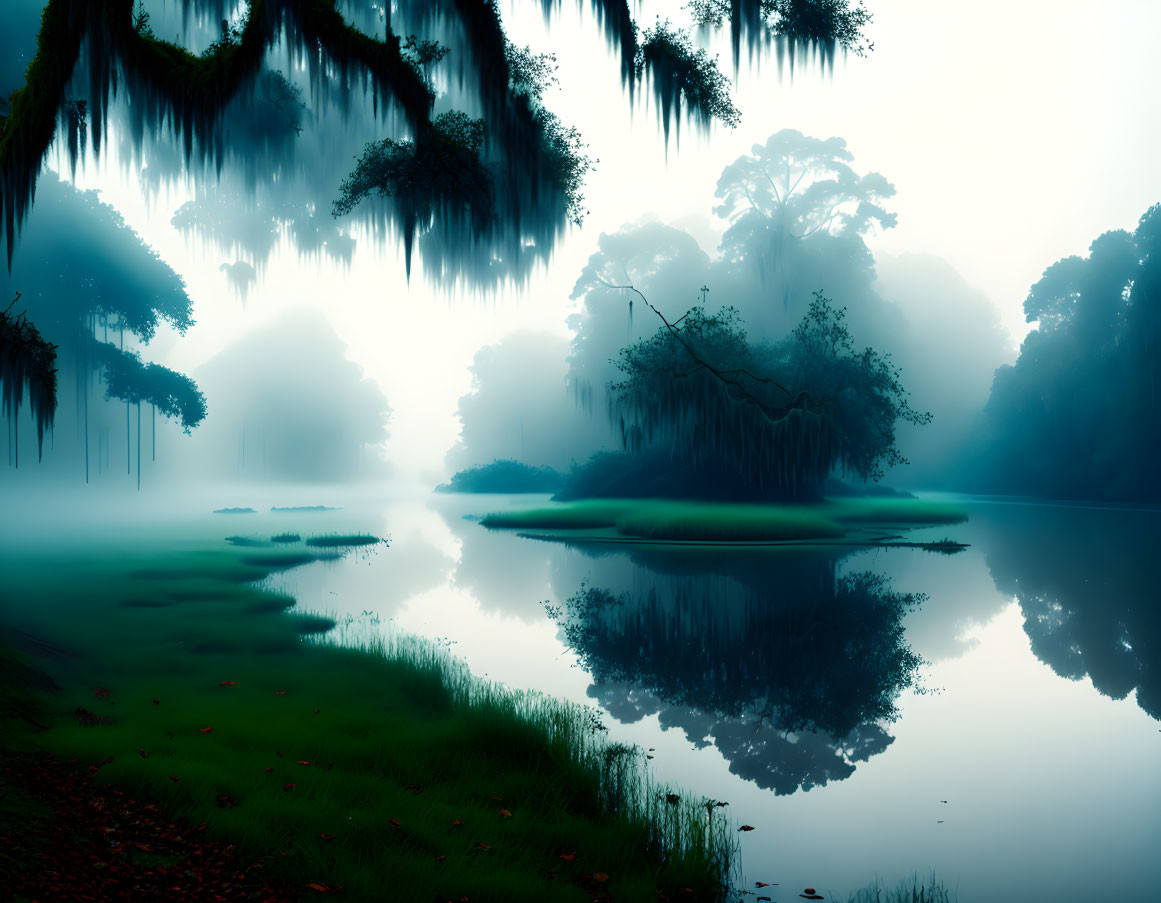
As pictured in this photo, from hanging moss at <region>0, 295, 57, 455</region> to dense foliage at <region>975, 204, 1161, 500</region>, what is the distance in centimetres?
3948

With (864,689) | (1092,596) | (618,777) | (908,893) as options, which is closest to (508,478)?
(1092,596)

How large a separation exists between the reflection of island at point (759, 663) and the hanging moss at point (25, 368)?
→ 5.88 m

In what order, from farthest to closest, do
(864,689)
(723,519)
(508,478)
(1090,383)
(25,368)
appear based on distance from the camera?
(508,478), (1090,383), (723,519), (25,368), (864,689)

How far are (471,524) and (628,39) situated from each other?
19.1 metres

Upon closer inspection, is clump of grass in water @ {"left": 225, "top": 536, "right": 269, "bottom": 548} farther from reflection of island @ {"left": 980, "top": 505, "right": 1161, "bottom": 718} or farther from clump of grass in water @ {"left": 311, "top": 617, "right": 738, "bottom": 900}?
reflection of island @ {"left": 980, "top": 505, "right": 1161, "bottom": 718}

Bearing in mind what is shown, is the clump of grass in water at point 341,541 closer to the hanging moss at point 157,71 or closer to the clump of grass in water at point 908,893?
the hanging moss at point 157,71

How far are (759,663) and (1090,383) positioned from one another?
3746 cm

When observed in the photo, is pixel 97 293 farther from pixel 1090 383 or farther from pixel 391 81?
pixel 1090 383

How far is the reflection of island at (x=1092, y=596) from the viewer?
22.6ft

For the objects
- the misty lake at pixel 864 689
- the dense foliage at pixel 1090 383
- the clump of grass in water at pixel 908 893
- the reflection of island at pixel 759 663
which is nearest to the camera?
the clump of grass in water at pixel 908 893

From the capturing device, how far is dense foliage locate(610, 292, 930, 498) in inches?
851

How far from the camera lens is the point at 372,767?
159 inches

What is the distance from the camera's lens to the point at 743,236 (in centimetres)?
3428

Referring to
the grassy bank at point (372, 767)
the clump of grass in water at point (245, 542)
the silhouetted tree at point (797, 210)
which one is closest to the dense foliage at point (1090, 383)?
the silhouetted tree at point (797, 210)
